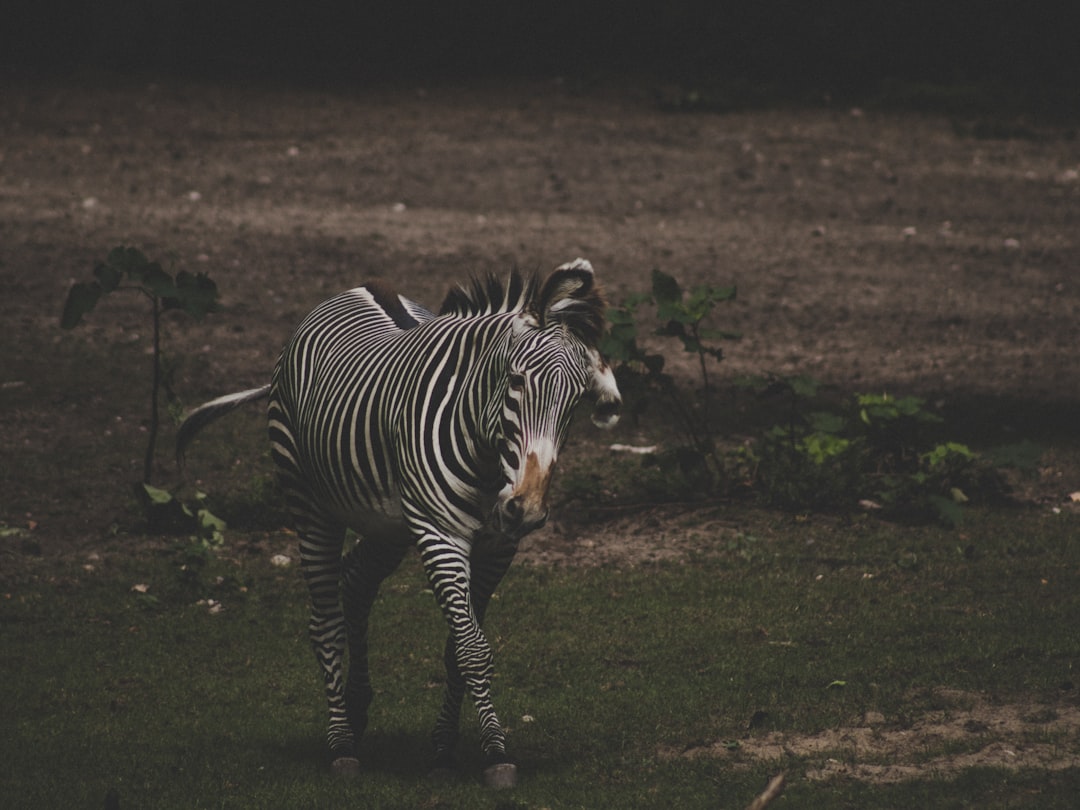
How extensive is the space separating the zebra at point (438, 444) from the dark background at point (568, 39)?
1489 cm

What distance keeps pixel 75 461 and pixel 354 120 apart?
955 cm

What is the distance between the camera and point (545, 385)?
18.2 feet

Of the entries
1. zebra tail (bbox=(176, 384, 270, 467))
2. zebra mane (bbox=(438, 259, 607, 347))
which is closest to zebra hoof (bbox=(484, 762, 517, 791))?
zebra mane (bbox=(438, 259, 607, 347))

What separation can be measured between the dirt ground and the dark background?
41.7 inches

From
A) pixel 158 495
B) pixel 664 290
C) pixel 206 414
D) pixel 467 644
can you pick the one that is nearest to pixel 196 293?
pixel 158 495

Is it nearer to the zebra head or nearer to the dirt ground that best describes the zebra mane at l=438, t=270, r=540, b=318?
the zebra head

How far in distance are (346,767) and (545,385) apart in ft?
6.34

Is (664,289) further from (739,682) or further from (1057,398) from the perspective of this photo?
(1057,398)

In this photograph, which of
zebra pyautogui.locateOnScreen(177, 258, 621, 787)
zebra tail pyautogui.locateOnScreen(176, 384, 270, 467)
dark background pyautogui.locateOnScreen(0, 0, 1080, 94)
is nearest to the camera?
zebra pyautogui.locateOnScreen(177, 258, 621, 787)

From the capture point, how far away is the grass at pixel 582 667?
19.7 ft

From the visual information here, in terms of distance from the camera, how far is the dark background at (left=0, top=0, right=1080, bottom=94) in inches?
827

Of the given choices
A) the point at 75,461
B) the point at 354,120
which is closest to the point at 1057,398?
the point at 75,461

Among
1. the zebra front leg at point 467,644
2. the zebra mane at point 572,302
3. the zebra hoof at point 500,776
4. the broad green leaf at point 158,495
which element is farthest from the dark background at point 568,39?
the zebra hoof at point 500,776

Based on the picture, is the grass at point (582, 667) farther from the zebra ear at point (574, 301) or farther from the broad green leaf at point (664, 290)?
the zebra ear at point (574, 301)
